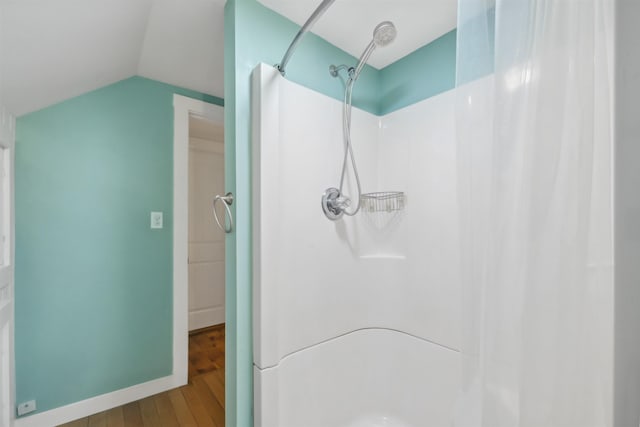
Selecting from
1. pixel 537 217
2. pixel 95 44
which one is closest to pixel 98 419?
pixel 95 44

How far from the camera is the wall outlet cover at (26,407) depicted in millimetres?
1381

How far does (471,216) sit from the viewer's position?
1.81ft

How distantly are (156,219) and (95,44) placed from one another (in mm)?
1059

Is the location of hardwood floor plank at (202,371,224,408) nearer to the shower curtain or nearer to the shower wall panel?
the shower wall panel

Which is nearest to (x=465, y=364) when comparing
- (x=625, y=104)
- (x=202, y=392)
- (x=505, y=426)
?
(x=505, y=426)

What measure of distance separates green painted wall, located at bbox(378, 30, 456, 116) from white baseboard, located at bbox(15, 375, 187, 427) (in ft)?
7.77

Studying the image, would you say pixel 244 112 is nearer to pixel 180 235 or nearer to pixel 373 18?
pixel 373 18

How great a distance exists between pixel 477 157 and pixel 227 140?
94cm

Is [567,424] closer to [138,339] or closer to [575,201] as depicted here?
[575,201]

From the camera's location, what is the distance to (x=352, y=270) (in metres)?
1.32

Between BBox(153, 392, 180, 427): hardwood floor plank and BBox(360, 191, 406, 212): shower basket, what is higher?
BBox(360, 191, 406, 212): shower basket

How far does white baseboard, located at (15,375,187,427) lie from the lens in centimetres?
144

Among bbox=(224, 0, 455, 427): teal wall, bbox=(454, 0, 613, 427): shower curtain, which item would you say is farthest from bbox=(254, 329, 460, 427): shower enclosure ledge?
bbox=(454, 0, 613, 427): shower curtain

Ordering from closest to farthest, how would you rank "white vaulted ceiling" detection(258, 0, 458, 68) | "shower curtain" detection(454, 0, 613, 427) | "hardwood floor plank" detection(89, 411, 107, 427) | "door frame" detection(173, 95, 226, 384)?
"shower curtain" detection(454, 0, 613, 427)
"white vaulted ceiling" detection(258, 0, 458, 68)
"hardwood floor plank" detection(89, 411, 107, 427)
"door frame" detection(173, 95, 226, 384)
